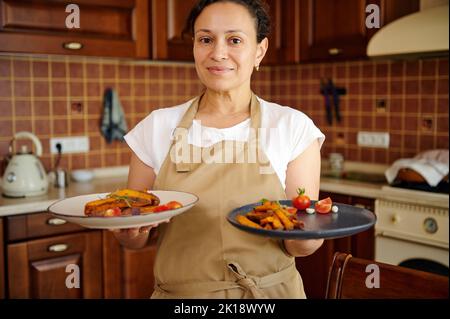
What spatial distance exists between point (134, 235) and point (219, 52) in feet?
0.90

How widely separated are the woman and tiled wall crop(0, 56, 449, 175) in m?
1.44

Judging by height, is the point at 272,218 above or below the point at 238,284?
above

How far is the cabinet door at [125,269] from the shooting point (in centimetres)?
194

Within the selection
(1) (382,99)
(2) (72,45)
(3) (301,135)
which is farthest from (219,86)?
(1) (382,99)

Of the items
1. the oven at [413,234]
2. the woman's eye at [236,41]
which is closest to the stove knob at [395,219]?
the oven at [413,234]

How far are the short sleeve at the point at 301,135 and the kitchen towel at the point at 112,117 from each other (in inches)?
62.7

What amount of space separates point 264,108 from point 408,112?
159 centimetres

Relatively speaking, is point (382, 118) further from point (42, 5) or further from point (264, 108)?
point (264, 108)

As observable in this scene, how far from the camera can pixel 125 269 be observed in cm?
197

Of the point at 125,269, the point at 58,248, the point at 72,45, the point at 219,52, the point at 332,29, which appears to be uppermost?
the point at 332,29

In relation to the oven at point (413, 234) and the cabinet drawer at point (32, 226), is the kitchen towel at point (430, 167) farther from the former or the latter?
the cabinet drawer at point (32, 226)

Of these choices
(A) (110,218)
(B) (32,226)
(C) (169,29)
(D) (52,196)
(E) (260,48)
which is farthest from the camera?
(C) (169,29)

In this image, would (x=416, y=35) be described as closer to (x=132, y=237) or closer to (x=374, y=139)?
(x=374, y=139)
